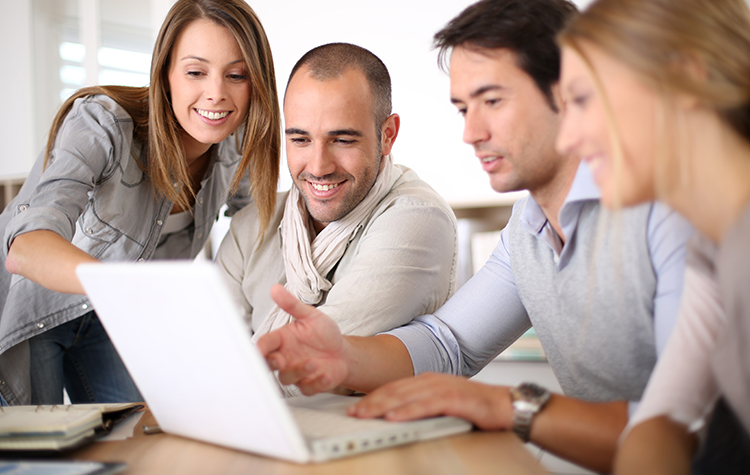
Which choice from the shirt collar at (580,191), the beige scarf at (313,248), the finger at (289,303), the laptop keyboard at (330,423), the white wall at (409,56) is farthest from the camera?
the white wall at (409,56)

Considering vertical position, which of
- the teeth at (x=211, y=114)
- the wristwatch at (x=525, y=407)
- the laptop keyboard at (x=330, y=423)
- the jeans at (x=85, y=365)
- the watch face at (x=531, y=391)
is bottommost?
the jeans at (x=85, y=365)

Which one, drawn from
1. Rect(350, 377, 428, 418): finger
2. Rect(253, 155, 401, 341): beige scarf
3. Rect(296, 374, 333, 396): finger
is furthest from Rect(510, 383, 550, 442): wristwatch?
Rect(253, 155, 401, 341): beige scarf

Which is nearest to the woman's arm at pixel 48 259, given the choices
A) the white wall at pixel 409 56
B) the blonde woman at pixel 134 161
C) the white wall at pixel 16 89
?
the blonde woman at pixel 134 161

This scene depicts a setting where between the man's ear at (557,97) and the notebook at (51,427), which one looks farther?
the man's ear at (557,97)

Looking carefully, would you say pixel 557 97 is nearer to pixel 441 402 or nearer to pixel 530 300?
Result: pixel 530 300

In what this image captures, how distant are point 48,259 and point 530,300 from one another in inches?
32.8

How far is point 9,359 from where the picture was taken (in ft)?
4.67

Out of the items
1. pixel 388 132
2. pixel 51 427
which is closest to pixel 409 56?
pixel 388 132

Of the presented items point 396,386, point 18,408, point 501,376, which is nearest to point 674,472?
point 396,386

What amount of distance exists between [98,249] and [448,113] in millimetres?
1843

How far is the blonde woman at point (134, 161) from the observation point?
1.41m

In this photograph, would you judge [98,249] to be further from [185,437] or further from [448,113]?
[448,113]

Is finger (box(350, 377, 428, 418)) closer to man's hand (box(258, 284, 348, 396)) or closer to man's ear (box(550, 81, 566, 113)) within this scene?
man's hand (box(258, 284, 348, 396))

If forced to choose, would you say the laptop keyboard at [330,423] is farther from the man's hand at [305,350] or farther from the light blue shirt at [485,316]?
the light blue shirt at [485,316]
